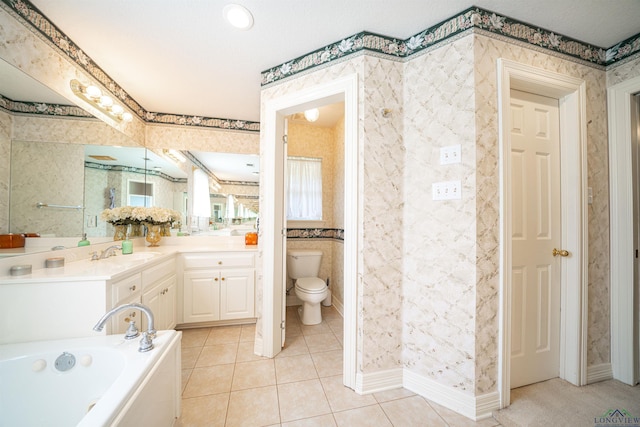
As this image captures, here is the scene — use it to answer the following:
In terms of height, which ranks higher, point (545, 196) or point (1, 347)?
point (545, 196)

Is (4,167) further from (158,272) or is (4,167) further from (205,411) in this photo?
(205,411)

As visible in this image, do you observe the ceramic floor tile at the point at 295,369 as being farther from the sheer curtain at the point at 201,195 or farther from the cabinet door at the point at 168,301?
the sheer curtain at the point at 201,195

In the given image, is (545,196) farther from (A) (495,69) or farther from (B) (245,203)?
(B) (245,203)

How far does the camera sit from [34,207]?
138cm

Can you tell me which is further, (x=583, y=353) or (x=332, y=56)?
(x=332, y=56)

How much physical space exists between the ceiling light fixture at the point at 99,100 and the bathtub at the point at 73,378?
5.67 feet

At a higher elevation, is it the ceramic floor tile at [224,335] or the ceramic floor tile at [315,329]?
the ceramic floor tile at [224,335]

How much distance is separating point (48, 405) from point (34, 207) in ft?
3.59

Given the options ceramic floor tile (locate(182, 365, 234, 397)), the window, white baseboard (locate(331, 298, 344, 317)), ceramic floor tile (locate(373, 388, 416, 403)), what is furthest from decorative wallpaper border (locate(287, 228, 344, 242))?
ceramic floor tile (locate(373, 388, 416, 403))

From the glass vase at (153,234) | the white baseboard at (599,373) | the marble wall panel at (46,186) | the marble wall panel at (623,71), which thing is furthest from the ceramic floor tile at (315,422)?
the marble wall panel at (623,71)

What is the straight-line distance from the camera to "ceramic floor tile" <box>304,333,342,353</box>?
204 cm

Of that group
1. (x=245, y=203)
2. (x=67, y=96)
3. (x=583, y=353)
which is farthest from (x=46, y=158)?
(x=583, y=353)

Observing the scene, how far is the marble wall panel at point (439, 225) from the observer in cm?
135

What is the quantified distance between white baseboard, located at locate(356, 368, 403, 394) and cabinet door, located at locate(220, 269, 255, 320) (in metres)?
1.33
